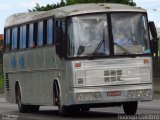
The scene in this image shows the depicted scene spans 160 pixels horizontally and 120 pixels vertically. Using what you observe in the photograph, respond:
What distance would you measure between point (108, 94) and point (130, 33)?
182 centimetres

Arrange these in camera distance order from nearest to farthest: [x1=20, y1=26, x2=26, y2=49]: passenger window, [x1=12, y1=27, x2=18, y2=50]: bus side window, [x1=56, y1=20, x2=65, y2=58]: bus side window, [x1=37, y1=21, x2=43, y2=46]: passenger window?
[x1=56, y1=20, x2=65, y2=58]: bus side window < [x1=37, y1=21, x2=43, y2=46]: passenger window < [x1=20, y1=26, x2=26, y2=49]: passenger window < [x1=12, y1=27, x2=18, y2=50]: bus side window

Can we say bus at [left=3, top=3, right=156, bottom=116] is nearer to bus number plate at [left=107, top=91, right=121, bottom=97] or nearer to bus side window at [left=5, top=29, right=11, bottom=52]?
bus number plate at [left=107, top=91, right=121, bottom=97]

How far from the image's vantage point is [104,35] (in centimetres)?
2159

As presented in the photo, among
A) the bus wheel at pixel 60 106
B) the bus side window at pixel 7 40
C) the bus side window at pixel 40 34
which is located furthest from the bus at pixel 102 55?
the bus side window at pixel 7 40

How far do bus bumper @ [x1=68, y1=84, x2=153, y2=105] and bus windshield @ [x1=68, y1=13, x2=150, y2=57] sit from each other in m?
0.96

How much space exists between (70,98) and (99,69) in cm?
114

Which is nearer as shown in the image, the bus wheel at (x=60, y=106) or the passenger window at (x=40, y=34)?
the bus wheel at (x=60, y=106)

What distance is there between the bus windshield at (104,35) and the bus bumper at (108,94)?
0.96 m

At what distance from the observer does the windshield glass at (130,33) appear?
2164 cm

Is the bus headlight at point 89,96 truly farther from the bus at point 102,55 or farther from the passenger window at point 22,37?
the passenger window at point 22,37

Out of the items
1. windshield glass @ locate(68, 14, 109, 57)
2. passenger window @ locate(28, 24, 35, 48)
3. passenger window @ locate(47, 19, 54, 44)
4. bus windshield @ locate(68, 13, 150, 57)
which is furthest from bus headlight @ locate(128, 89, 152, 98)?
passenger window @ locate(28, 24, 35, 48)

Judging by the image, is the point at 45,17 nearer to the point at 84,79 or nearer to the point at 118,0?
the point at 84,79

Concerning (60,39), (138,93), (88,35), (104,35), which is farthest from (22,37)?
(138,93)

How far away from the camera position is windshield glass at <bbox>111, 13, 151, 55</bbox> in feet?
71.0
